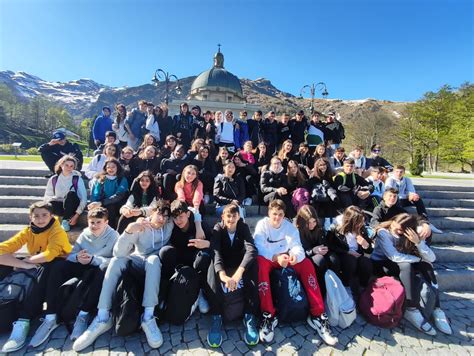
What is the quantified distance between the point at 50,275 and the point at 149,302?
1240 mm

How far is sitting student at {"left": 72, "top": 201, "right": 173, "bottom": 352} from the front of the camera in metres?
2.49

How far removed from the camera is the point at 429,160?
27.8 metres

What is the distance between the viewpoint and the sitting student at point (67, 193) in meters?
3.99

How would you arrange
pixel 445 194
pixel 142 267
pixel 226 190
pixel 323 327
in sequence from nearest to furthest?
pixel 323 327 < pixel 142 267 < pixel 226 190 < pixel 445 194

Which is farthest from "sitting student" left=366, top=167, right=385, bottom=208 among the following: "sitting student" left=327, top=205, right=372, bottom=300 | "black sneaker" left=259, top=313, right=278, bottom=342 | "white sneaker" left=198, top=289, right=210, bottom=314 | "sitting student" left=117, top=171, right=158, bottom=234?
"sitting student" left=117, top=171, right=158, bottom=234

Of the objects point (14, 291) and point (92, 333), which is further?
Answer: point (14, 291)

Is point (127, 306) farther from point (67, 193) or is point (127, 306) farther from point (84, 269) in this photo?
point (67, 193)

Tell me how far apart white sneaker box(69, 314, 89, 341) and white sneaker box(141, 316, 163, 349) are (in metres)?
0.69

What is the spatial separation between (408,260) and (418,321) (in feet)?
2.39

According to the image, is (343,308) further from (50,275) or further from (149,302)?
(50,275)

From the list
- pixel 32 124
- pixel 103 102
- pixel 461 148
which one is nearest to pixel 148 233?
pixel 461 148

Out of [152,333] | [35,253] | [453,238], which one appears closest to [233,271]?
[152,333]

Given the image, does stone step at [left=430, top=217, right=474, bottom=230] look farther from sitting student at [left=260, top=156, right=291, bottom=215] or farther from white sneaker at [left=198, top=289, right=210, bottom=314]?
white sneaker at [left=198, top=289, right=210, bottom=314]

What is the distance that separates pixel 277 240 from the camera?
10.6ft
